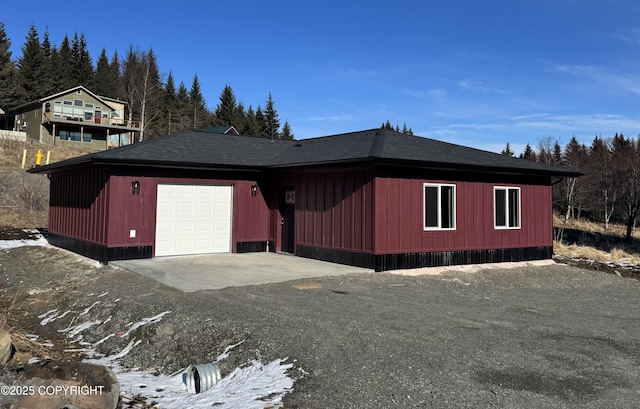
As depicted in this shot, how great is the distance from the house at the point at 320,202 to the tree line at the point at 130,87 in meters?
32.6

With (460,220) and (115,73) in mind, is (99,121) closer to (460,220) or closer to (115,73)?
(115,73)

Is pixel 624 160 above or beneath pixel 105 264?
above

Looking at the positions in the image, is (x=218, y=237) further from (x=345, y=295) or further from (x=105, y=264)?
(x=345, y=295)

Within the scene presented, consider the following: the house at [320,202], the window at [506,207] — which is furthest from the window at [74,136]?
the window at [506,207]

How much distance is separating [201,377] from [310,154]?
966cm

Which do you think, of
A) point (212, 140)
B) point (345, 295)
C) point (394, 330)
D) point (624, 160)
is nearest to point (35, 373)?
point (394, 330)

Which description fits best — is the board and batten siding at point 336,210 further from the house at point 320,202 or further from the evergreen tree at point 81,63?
the evergreen tree at point 81,63

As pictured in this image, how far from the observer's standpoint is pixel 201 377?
430cm

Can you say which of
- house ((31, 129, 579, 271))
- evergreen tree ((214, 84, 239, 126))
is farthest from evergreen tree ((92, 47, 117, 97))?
house ((31, 129, 579, 271))

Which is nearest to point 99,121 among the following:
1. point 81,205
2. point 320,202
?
point 81,205

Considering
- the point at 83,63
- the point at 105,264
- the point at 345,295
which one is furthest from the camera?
the point at 83,63

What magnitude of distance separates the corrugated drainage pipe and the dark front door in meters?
8.59

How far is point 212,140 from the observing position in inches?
588

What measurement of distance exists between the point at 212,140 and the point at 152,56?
39069 millimetres
